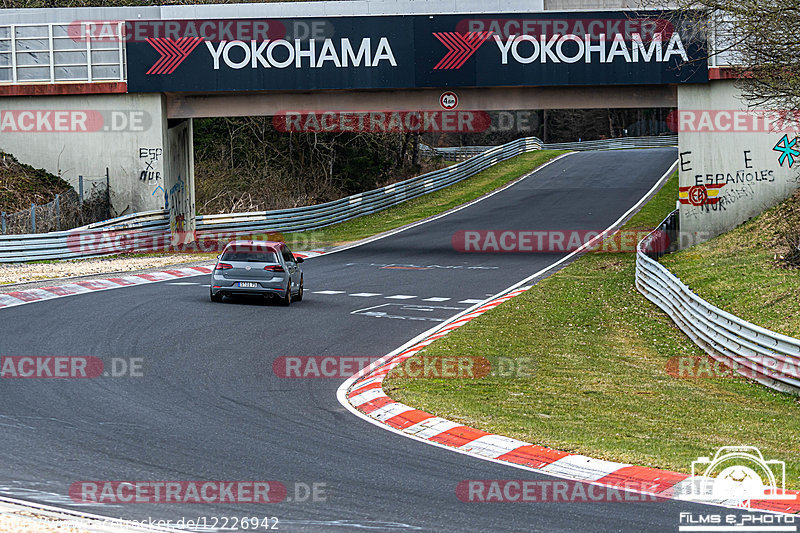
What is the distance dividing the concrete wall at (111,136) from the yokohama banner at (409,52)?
38.2 inches

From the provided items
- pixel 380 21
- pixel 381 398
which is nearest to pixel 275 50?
pixel 380 21

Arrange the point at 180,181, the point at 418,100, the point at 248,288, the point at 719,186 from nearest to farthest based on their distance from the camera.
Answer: the point at 248,288 < the point at 719,186 < the point at 418,100 < the point at 180,181

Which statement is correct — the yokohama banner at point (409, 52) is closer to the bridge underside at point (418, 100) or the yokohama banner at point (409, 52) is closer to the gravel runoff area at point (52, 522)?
the bridge underside at point (418, 100)

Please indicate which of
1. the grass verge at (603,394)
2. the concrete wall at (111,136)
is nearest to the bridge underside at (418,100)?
the concrete wall at (111,136)

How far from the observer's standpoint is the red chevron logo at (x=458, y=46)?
1227 inches

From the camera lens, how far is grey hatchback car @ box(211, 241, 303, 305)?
20844mm

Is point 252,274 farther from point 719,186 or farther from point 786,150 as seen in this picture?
point 786,150

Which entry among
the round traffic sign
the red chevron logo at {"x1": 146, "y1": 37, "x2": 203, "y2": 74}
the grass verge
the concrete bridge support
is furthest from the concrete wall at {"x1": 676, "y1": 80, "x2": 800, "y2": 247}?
the concrete bridge support

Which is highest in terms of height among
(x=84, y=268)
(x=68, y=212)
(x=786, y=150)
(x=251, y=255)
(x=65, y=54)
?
(x=65, y=54)

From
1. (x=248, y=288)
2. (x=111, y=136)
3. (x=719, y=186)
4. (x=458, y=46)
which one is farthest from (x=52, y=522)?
(x=719, y=186)

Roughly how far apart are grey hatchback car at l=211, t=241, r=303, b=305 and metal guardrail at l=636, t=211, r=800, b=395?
7.82m

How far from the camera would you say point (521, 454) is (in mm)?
9875

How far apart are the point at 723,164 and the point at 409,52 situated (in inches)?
397

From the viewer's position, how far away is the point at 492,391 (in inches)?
529
